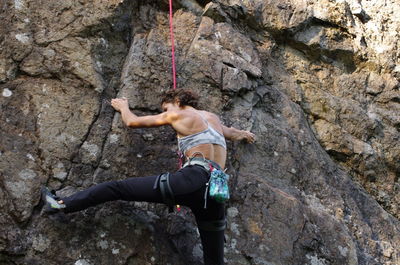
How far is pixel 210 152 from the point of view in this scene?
597cm

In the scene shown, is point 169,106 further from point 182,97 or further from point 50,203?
point 50,203

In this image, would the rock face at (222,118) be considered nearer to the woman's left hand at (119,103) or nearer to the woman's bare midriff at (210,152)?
the woman's left hand at (119,103)

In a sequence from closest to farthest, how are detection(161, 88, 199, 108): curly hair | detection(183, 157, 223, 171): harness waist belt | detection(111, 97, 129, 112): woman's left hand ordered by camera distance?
1. detection(183, 157, 223, 171): harness waist belt
2. detection(161, 88, 199, 108): curly hair
3. detection(111, 97, 129, 112): woman's left hand

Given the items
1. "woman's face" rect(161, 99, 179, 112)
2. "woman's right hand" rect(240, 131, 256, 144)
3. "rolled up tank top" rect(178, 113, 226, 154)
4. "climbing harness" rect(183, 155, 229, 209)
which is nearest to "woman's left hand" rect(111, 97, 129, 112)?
"woman's face" rect(161, 99, 179, 112)

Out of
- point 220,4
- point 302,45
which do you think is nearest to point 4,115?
point 220,4

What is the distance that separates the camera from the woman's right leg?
18.3 ft

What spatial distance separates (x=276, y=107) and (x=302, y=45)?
1772mm

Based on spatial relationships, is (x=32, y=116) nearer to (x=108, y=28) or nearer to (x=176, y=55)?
(x=108, y=28)

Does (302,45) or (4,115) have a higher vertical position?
(302,45)

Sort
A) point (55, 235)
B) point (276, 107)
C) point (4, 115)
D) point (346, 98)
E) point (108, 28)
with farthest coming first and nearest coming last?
point (346, 98) → point (276, 107) → point (108, 28) → point (4, 115) → point (55, 235)

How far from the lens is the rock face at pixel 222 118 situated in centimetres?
603

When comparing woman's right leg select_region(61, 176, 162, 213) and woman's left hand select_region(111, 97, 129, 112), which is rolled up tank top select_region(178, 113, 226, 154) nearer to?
woman's right leg select_region(61, 176, 162, 213)

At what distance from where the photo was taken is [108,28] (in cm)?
755

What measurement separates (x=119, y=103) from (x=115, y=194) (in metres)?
1.67
